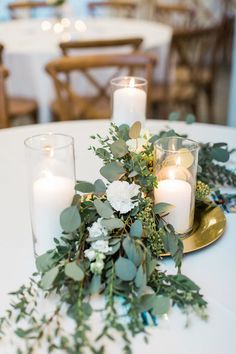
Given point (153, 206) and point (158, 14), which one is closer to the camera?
point (153, 206)

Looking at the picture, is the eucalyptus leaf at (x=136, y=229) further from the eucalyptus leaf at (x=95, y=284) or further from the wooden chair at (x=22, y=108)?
the wooden chair at (x=22, y=108)

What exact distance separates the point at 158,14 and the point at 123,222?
4223mm

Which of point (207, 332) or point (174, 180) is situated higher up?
point (174, 180)

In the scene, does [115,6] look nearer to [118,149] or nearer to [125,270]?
[118,149]

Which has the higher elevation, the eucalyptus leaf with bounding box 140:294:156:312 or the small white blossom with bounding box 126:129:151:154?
the small white blossom with bounding box 126:129:151:154

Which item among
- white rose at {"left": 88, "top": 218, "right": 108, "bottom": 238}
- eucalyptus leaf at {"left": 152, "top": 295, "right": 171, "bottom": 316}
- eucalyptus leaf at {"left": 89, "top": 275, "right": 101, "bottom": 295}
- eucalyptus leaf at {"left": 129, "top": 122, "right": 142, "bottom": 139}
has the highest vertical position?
eucalyptus leaf at {"left": 129, "top": 122, "right": 142, "bottom": 139}

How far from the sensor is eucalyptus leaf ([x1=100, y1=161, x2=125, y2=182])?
0.78 meters

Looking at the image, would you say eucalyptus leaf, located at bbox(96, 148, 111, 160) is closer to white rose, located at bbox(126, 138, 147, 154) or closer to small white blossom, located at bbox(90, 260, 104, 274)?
white rose, located at bbox(126, 138, 147, 154)

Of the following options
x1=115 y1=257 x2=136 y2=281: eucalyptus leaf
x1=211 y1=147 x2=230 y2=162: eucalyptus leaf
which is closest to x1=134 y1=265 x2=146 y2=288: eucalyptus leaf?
x1=115 y1=257 x2=136 y2=281: eucalyptus leaf

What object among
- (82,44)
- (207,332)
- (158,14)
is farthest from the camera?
(158,14)

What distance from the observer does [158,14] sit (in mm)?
4629

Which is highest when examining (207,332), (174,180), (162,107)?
(174,180)

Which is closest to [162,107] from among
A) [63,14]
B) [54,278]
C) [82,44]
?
[82,44]

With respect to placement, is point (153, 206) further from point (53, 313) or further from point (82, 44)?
point (82, 44)
